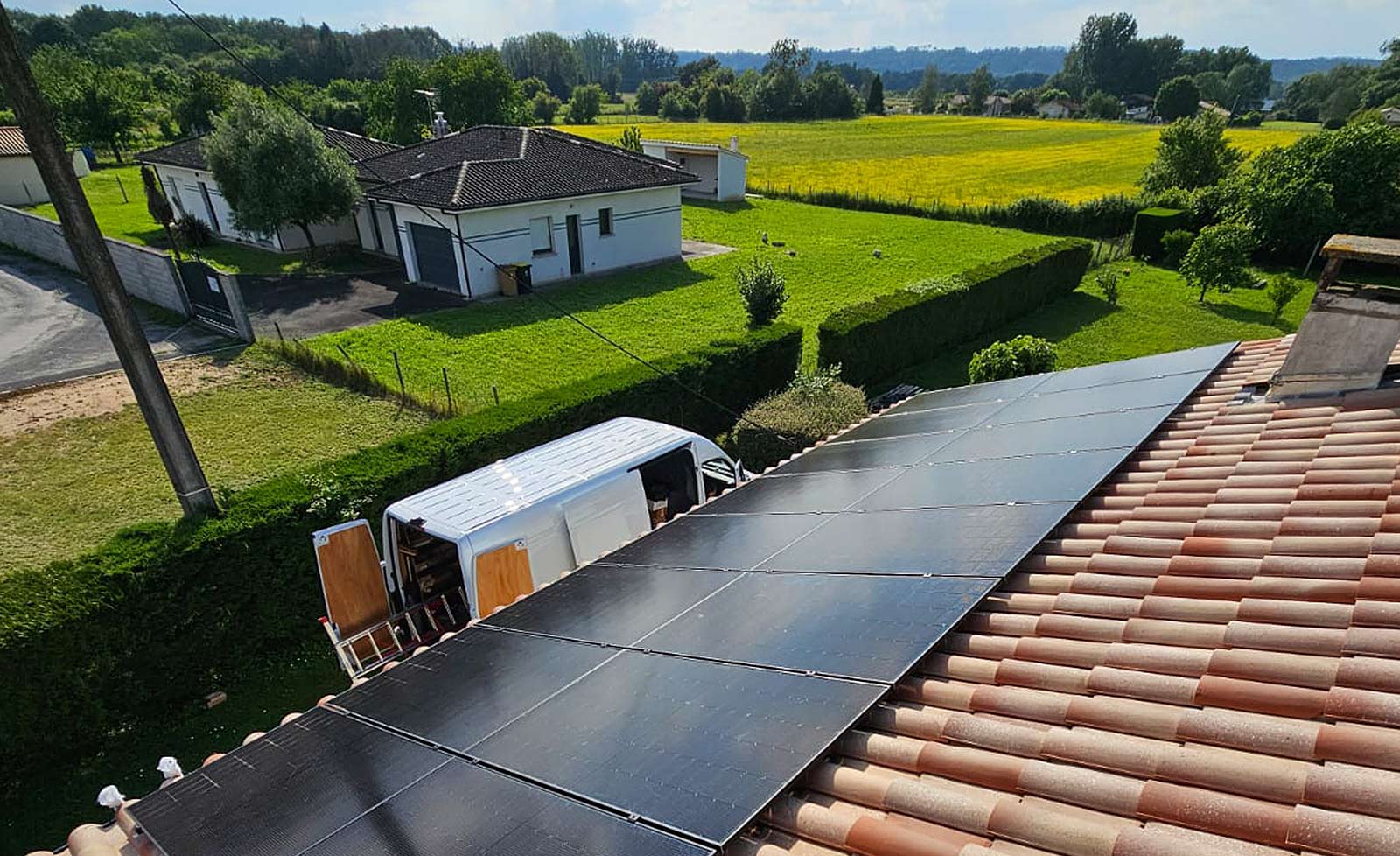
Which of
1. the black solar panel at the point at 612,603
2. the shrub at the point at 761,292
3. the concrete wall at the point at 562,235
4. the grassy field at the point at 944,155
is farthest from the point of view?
the grassy field at the point at 944,155

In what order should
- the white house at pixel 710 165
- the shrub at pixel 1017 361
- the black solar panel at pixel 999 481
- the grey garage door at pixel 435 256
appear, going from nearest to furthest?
the black solar panel at pixel 999 481 < the shrub at pixel 1017 361 < the grey garage door at pixel 435 256 < the white house at pixel 710 165

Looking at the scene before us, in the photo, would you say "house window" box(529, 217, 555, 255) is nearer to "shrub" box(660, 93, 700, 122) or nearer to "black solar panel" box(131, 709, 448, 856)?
"black solar panel" box(131, 709, 448, 856)

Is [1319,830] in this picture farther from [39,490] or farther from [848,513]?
[39,490]

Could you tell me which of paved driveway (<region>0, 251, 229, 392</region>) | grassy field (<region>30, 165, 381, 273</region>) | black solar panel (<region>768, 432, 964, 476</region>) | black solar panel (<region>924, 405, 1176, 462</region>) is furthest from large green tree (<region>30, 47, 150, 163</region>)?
black solar panel (<region>924, 405, 1176, 462</region>)

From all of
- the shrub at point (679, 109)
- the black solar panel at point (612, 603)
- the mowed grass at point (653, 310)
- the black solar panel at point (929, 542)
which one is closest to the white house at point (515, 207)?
the mowed grass at point (653, 310)

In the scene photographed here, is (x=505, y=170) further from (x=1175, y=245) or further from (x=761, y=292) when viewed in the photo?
(x=1175, y=245)

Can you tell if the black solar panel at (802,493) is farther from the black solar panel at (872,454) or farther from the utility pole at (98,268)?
the utility pole at (98,268)
